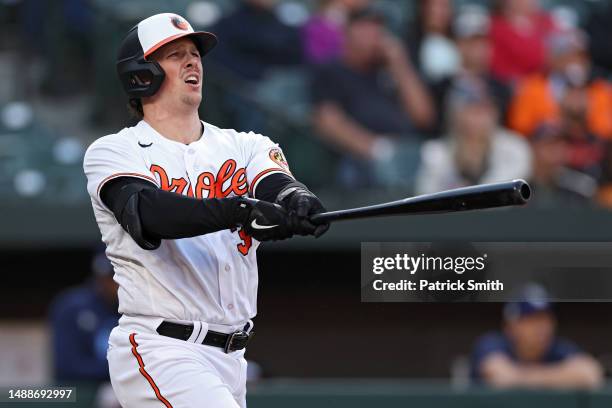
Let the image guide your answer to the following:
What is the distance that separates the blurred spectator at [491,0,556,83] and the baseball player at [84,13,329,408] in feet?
16.1

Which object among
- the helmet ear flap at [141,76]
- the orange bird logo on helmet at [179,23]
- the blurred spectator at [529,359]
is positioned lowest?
the blurred spectator at [529,359]

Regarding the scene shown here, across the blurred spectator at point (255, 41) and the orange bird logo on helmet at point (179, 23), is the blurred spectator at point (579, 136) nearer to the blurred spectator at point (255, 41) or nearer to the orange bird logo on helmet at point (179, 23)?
the blurred spectator at point (255, 41)

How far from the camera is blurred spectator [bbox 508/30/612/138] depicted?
7.90 m

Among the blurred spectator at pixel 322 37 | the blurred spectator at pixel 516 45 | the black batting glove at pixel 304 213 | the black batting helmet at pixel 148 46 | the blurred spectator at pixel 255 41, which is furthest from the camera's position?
the blurred spectator at pixel 516 45

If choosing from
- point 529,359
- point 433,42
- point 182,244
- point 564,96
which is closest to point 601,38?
point 564,96

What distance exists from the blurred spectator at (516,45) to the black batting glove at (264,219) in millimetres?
5291

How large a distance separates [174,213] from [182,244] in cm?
30

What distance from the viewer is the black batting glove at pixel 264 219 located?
3258 mm

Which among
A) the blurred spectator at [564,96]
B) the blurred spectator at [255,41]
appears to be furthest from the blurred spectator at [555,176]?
the blurred spectator at [255,41]

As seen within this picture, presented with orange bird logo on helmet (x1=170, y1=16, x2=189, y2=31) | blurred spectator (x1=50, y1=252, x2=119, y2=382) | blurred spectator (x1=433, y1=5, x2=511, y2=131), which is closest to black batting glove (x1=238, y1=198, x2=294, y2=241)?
orange bird logo on helmet (x1=170, y1=16, x2=189, y2=31)

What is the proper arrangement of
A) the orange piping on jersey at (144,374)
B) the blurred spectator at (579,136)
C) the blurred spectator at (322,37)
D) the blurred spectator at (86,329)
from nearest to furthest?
the orange piping on jersey at (144,374) → the blurred spectator at (86,329) → the blurred spectator at (579,136) → the blurred spectator at (322,37)

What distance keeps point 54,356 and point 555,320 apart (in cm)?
316

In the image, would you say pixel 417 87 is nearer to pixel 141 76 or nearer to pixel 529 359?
pixel 529 359

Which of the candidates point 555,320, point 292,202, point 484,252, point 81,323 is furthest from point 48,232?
point 292,202
